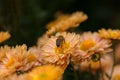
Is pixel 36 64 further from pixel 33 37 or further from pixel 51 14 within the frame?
pixel 51 14

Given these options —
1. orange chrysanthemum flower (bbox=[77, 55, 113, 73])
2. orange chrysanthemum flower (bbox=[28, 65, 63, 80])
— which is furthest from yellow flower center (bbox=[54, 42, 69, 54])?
orange chrysanthemum flower (bbox=[77, 55, 113, 73])

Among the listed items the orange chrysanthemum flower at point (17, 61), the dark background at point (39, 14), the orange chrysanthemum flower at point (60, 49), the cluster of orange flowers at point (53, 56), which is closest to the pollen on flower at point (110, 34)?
the cluster of orange flowers at point (53, 56)

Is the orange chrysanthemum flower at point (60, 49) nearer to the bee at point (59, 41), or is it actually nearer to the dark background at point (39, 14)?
the bee at point (59, 41)

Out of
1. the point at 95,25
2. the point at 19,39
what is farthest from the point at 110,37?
the point at 95,25

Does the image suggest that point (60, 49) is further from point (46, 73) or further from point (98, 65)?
point (98, 65)

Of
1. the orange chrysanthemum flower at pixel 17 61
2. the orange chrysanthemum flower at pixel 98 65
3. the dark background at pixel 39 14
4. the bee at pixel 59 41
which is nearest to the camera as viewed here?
the orange chrysanthemum flower at pixel 17 61

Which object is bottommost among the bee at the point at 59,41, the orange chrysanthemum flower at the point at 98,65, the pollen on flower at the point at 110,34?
the bee at the point at 59,41

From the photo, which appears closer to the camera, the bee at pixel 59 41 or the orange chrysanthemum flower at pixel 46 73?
the orange chrysanthemum flower at pixel 46 73

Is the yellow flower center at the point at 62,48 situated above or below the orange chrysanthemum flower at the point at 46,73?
above
